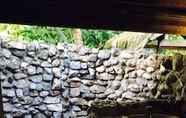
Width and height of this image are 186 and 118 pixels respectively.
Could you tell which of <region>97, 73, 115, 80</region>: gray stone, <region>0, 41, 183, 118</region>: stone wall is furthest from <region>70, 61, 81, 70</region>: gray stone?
<region>97, 73, 115, 80</region>: gray stone

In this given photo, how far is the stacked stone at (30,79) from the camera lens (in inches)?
273

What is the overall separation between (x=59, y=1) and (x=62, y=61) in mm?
4798

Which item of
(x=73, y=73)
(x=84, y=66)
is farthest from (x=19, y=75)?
(x=84, y=66)

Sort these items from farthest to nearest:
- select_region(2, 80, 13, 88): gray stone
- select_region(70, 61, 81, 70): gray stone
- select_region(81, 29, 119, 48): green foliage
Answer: select_region(81, 29, 119, 48): green foliage, select_region(70, 61, 81, 70): gray stone, select_region(2, 80, 13, 88): gray stone

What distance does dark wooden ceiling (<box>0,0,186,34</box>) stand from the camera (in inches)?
98.4

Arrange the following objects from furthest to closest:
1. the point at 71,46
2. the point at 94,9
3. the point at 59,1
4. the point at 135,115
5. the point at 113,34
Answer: the point at 113,34, the point at 71,46, the point at 135,115, the point at 94,9, the point at 59,1

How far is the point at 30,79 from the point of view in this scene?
23.4 ft

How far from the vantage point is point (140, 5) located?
2.61 meters

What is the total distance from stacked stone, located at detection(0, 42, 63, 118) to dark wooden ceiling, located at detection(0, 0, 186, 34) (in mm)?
4250

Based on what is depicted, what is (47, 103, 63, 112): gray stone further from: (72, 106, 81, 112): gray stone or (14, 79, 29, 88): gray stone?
(14, 79, 29, 88): gray stone

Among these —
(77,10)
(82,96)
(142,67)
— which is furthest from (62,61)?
(77,10)

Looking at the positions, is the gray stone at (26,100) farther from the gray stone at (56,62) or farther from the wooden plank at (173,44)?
the wooden plank at (173,44)

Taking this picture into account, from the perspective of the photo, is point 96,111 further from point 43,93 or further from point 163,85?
point 163,85

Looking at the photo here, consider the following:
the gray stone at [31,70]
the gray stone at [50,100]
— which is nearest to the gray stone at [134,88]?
the gray stone at [50,100]
